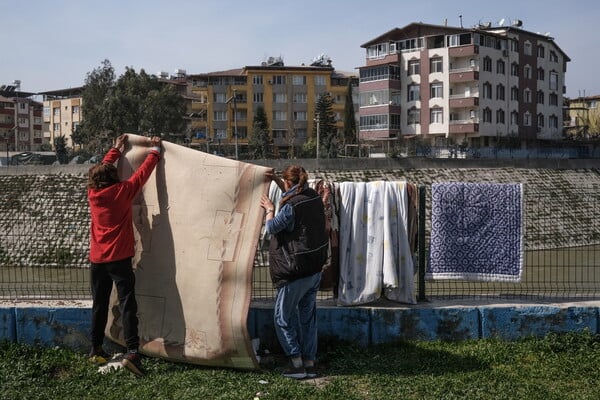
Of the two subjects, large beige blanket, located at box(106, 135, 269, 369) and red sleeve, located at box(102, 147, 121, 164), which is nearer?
large beige blanket, located at box(106, 135, 269, 369)

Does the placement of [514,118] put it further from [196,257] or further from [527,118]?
[196,257]

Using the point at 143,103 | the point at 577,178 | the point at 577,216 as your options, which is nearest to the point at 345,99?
the point at 143,103

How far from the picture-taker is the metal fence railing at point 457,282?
6.95 m

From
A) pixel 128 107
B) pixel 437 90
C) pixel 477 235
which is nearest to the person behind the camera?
pixel 477 235

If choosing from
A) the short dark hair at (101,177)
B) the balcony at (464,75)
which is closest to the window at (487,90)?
the balcony at (464,75)

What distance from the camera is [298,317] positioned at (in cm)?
549

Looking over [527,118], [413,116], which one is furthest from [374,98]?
[527,118]

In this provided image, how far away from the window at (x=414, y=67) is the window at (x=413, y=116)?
314 centimetres

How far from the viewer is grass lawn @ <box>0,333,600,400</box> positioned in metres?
4.83

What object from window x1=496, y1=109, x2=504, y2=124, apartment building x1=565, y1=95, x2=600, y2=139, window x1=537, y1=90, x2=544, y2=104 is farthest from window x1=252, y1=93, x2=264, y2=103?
apartment building x1=565, y1=95, x2=600, y2=139

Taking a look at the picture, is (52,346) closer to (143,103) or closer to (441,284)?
(441,284)

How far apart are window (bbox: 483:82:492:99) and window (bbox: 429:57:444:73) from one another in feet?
12.5

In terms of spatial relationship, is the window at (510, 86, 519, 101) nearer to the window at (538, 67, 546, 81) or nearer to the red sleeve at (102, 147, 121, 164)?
the window at (538, 67, 546, 81)

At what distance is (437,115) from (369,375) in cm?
5212
